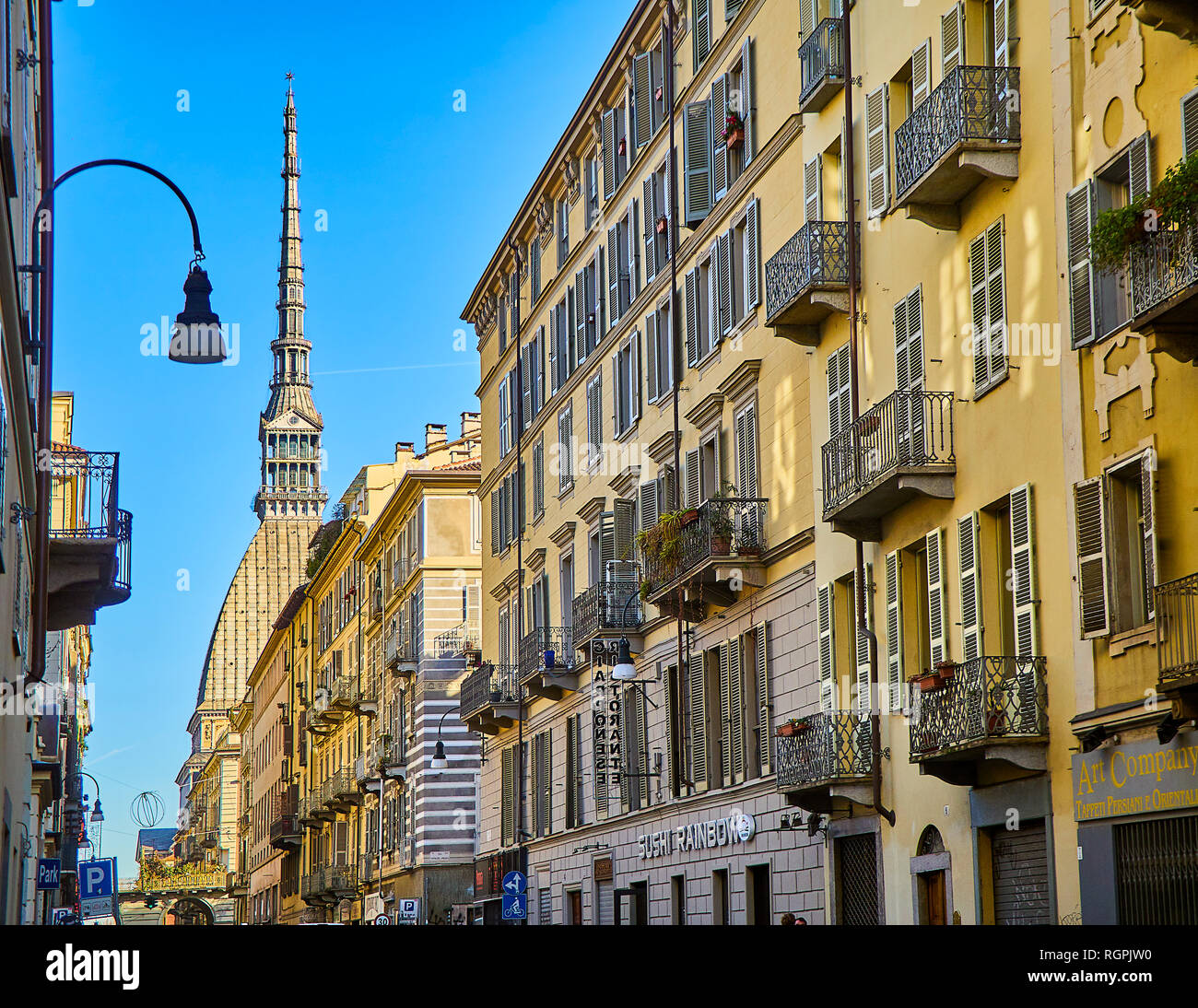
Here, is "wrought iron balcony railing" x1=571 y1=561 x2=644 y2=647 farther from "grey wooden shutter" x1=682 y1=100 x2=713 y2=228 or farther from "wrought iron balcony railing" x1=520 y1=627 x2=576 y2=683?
"grey wooden shutter" x1=682 y1=100 x2=713 y2=228

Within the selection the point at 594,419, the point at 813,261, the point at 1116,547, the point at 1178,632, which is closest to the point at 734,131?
the point at 813,261

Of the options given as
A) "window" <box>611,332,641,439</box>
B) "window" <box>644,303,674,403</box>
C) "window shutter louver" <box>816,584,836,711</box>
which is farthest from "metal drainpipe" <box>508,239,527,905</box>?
"window shutter louver" <box>816,584,836,711</box>

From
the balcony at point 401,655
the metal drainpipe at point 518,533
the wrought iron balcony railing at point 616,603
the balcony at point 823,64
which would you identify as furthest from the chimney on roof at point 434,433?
the balcony at point 823,64

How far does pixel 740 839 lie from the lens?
2984 cm

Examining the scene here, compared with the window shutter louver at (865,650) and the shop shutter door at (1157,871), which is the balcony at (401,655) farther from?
the shop shutter door at (1157,871)

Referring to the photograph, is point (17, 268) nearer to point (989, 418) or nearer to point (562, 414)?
point (989, 418)

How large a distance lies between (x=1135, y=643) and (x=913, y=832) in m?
6.57

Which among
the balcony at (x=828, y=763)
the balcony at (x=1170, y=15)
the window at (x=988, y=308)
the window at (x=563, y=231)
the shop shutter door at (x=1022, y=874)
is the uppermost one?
the window at (x=563, y=231)

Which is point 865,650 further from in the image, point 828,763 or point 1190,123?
point 1190,123

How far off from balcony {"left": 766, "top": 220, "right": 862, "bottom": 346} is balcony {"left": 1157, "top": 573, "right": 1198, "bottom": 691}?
1054 cm

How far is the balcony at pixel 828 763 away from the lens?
957 inches

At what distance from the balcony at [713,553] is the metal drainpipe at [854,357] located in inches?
193

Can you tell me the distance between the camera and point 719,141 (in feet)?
108
